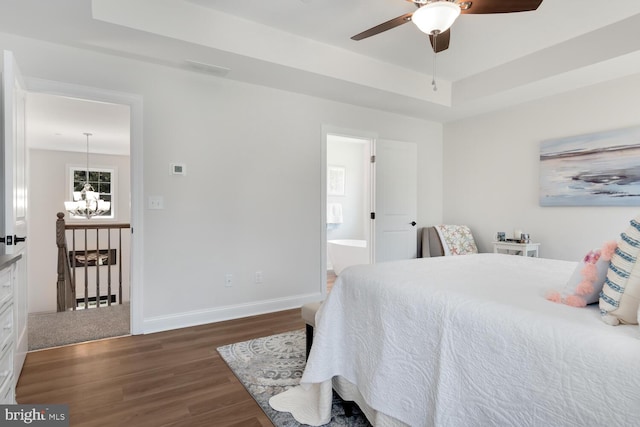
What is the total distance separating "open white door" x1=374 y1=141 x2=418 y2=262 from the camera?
4.50 meters

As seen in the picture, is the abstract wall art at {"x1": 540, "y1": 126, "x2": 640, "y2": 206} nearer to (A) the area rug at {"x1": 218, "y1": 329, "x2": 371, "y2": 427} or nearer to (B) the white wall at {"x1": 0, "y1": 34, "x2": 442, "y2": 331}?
(B) the white wall at {"x1": 0, "y1": 34, "x2": 442, "y2": 331}

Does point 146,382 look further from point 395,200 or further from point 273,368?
point 395,200

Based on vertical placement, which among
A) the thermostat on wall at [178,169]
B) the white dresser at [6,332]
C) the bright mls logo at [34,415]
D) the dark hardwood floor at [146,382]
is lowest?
the dark hardwood floor at [146,382]

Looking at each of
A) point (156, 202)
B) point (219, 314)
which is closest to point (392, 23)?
point (156, 202)

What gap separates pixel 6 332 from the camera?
4.96 feet

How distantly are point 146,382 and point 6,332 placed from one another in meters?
0.92

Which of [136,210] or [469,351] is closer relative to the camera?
[469,351]

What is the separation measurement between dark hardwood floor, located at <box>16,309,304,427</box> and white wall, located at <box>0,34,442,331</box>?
17.6 inches

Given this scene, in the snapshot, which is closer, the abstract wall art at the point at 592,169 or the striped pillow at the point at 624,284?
the striped pillow at the point at 624,284

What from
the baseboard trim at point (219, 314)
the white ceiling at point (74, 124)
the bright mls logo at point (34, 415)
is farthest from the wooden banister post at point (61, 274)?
the bright mls logo at point (34, 415)

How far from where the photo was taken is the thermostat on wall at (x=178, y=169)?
317 cm

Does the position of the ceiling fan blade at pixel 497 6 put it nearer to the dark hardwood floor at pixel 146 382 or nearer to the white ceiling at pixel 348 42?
the white ceiling at pixel 348 42

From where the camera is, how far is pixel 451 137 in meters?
5.05

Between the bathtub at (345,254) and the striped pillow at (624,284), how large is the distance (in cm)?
406
